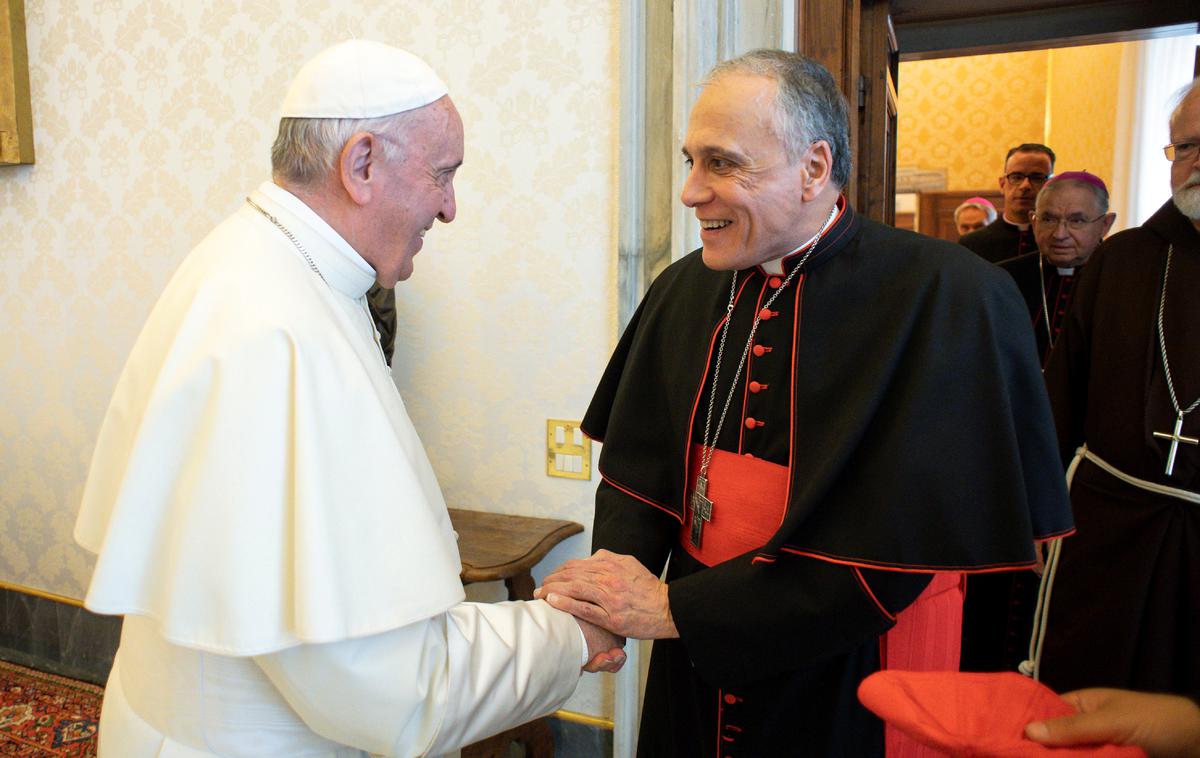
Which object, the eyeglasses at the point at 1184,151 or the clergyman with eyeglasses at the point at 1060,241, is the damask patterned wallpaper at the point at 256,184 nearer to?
the eyeglasses at the point at 1184,151

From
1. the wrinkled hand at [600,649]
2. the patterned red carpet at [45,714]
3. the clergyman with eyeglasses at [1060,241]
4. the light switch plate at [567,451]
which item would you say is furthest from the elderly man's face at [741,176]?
the patterned red carpet at [45,714]

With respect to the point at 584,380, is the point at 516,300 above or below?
above

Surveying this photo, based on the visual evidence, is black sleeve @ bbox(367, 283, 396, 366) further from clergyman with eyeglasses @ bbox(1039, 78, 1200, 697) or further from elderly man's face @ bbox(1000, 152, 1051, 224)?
elderly man's face @ bbox(1000, 152, 1051, 224)

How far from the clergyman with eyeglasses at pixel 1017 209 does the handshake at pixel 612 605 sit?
3295 millimetres

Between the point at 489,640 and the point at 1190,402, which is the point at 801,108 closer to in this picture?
the point at 489,640

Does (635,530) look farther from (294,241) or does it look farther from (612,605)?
(294,241)

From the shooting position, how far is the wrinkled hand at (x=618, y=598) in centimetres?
170

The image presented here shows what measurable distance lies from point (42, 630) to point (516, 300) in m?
2.71

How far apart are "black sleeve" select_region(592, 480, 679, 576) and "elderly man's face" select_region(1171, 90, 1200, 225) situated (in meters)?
1.74

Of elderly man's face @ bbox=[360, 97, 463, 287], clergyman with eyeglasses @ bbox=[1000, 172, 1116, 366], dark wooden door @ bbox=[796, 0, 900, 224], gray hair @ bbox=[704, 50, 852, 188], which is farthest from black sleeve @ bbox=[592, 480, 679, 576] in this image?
clergyman with eyeglasses @ bbox=[1000, 172, 1116, 366]

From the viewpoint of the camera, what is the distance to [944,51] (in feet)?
12.6

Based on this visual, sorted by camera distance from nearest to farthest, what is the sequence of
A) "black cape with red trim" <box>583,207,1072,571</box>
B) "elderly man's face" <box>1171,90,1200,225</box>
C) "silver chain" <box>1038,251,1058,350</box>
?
"black cape with red trim" <box>583,207,1072,571</box> → "elderly man's face" <box>1171,90,1200,225</box> → "silver chain" <box>1038,251,1058,350</box>

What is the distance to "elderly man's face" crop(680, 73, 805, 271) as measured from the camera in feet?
5.30

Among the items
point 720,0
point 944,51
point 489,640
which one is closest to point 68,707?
point 489,640
